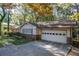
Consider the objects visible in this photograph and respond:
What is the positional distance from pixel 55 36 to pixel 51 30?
4.3 inches

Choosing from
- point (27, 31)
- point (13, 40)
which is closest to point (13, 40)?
point (13, 40)

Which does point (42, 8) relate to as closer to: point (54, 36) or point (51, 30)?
point (51, 30)

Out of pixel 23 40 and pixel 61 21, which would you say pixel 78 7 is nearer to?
pixel 61 21

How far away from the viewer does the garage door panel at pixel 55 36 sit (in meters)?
2.74

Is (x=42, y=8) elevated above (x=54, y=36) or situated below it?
above

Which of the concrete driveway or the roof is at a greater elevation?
the roof

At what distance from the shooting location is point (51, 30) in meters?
2.79

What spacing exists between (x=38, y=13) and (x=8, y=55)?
77cm

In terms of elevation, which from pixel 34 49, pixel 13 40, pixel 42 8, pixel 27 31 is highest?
pixel 42 8

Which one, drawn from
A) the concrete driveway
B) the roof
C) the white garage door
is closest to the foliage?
the roof

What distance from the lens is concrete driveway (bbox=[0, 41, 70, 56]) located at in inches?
108

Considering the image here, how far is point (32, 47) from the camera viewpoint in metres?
2.78


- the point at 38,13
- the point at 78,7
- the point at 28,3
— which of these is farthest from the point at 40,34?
the point at 78,7

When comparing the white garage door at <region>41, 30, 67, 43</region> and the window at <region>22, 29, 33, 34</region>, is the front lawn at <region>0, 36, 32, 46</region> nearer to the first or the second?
the window at <region>22, 29, 33, 34</region>
